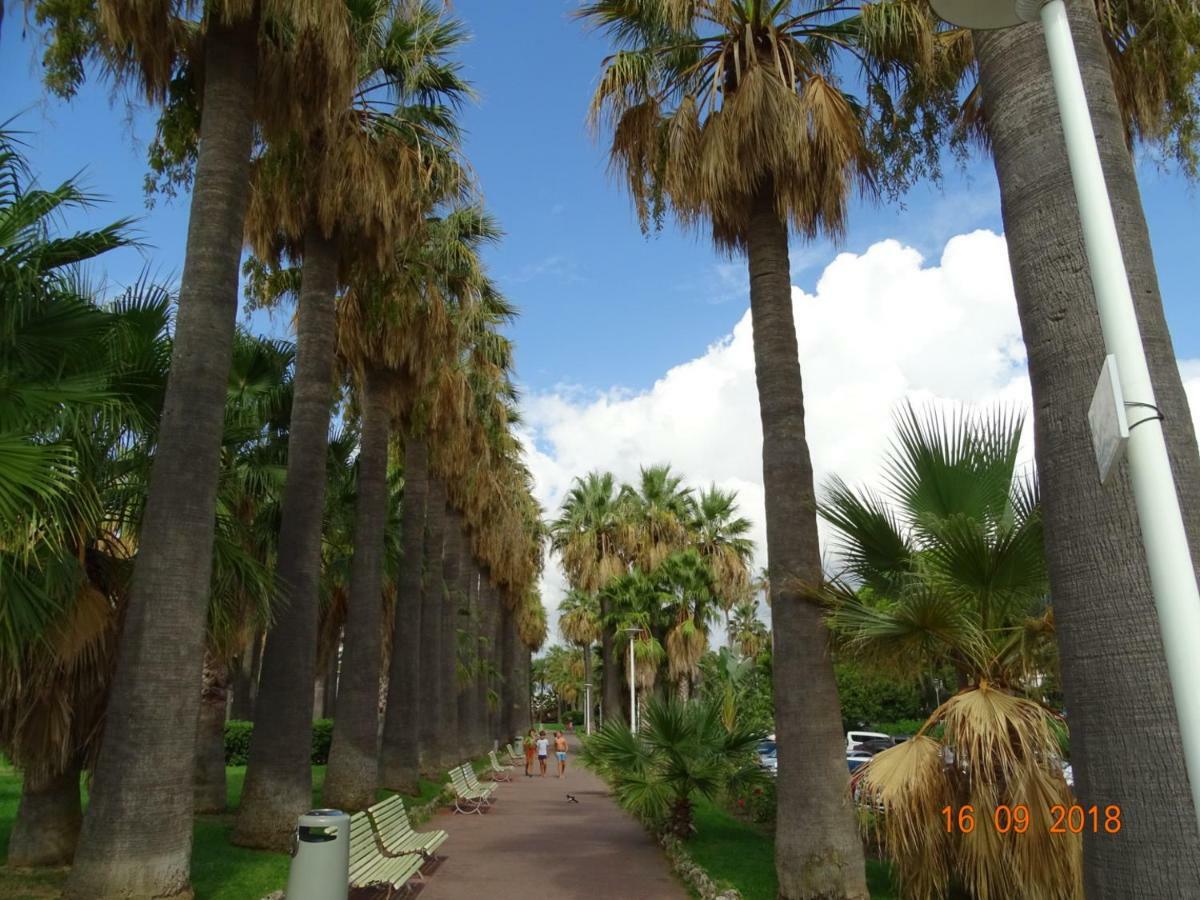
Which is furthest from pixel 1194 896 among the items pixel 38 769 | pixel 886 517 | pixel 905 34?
pixel 38 769

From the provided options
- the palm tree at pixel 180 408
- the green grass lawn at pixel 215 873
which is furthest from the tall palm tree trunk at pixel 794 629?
the palm tree at pixel 180 408

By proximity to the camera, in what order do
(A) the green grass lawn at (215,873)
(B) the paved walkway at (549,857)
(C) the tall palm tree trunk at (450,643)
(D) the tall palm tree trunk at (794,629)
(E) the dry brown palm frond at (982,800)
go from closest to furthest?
(E) the dry brown palm frond at (982,800), (A) the green grass lawn at (215,873), (D) the tall palm tree trunk at (794,629), (B) the paved walkway at (549,857), (C) the tall palm tree trunk at (450,643)

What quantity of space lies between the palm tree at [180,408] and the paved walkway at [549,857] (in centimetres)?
367

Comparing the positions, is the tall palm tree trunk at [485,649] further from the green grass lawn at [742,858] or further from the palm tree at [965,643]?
the palm tree at [965,643]

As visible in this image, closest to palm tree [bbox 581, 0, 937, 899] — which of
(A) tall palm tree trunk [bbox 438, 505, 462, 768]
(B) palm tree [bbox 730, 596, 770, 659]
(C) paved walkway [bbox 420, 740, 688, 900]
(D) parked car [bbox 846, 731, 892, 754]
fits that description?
(C) paved walkway [bbox 420, 740, 688, 900]

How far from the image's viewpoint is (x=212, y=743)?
1549 centimetres

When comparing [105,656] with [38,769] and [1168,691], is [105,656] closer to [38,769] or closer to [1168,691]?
[38,769]

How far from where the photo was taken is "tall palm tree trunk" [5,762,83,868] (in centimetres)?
927

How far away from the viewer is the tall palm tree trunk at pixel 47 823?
9273mm

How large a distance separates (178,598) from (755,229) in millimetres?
7229

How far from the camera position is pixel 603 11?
450 inches

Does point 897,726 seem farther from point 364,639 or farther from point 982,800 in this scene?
point 982,800

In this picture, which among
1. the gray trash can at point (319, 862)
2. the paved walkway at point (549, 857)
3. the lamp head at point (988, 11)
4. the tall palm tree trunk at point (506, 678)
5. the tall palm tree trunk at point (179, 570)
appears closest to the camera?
the lamp head at point (988, 11)

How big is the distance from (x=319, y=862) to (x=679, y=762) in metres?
7.04
